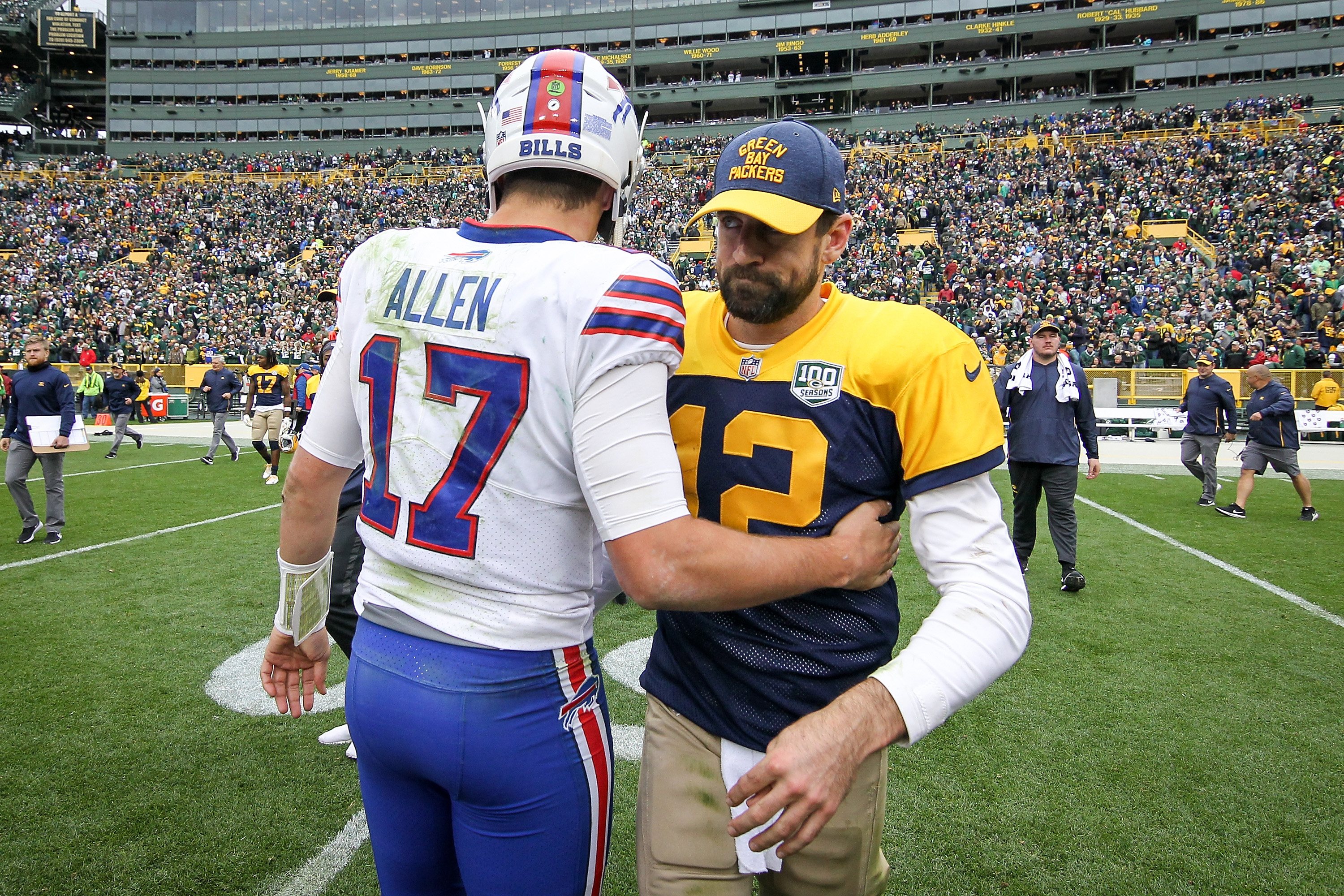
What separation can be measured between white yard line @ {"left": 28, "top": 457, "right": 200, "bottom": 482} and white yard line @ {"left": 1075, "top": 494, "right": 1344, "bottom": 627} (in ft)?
50.2

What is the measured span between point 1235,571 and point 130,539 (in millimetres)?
11181

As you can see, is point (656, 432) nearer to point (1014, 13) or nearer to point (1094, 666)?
point (1094, 666)

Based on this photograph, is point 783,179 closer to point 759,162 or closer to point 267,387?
point 759,162

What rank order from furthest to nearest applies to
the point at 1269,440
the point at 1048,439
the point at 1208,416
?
1. the point at 1208,416
2. the point at 1269,440
3. the point at 1048,439

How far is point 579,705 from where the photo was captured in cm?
155

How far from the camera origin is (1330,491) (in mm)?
12188

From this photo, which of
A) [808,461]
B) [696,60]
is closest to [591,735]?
[808,461]

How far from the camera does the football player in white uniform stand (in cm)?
136

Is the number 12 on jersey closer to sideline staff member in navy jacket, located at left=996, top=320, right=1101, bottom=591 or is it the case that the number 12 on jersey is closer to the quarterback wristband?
the quarterback wristband

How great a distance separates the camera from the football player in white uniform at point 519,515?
4.48 ft

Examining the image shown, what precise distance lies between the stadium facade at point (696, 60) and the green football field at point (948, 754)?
4310 cm

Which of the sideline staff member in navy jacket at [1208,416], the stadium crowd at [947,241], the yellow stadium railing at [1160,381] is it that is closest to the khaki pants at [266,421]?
the stadium crowd at [947,241]

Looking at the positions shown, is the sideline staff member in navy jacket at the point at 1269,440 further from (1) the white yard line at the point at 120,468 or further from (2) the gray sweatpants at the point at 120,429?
(2) the gray sweatpants at the point at 120,429

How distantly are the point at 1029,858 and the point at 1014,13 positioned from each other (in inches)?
2193
